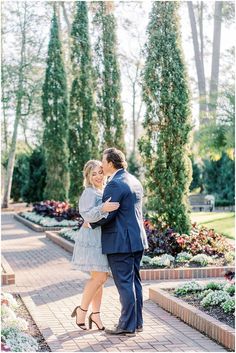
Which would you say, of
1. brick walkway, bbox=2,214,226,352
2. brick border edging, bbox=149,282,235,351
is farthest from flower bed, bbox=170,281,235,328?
brick walkway, bbox=2,214,226,352

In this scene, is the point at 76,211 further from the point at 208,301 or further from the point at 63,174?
the point at 208,301

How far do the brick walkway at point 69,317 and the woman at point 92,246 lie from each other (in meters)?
0.24

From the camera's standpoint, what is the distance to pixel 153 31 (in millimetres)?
12023

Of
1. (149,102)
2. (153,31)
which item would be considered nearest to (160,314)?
(149,102)

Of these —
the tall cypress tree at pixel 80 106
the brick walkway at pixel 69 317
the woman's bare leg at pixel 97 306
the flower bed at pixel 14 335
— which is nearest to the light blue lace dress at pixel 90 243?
the woman's bare leg at pixel 97 306

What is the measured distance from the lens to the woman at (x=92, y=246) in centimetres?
596

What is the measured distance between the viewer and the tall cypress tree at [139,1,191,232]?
11.5 metres

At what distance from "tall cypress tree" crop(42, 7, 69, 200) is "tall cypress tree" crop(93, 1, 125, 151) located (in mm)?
6298

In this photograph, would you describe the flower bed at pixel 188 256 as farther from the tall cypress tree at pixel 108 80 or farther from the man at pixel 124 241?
the tall cypress tree at pixel 108 80

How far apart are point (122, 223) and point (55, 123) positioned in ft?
61.3

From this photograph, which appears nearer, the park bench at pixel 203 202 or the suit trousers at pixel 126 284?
the suit trousers at pixel 126 284

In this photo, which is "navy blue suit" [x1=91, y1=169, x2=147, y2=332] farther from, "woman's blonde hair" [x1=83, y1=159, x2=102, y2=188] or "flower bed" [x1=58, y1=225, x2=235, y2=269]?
"flower bed" [x1=58, y1=225, x2=235, y2=269]

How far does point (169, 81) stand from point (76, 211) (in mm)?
7681

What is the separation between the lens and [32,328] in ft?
20.2
